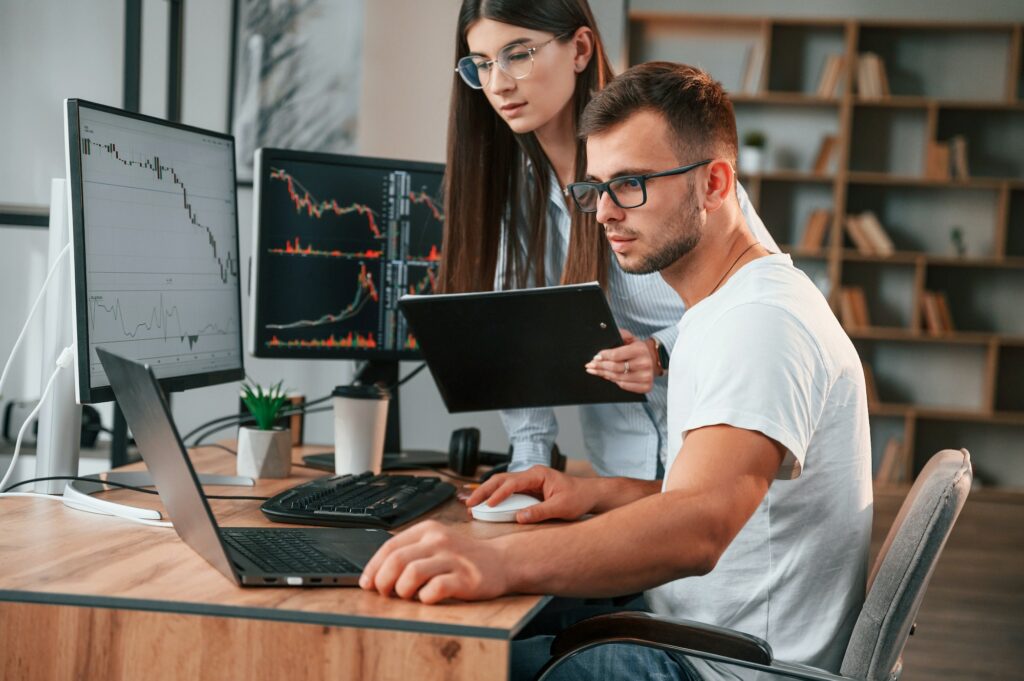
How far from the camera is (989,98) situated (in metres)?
5.73

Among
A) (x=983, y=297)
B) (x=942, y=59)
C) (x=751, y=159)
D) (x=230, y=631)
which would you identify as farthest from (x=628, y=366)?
(x=942, y=59)

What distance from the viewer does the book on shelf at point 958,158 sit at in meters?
5.51

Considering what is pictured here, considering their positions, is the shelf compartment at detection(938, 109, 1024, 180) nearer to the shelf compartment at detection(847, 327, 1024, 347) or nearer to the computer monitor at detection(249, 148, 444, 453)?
the shelf compartment at detection(847, 327, 1024, 347)

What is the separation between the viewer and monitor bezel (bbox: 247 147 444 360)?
1.90m

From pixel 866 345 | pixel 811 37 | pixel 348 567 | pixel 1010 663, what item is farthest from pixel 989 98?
pixel 348 567

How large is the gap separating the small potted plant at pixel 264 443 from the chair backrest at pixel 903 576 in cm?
94

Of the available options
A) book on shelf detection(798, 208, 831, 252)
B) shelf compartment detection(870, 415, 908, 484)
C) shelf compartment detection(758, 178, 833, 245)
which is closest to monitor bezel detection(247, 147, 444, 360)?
book on shelf detection(798, 208, 831, 252)

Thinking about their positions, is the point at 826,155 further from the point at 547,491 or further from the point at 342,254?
the point at 547,491

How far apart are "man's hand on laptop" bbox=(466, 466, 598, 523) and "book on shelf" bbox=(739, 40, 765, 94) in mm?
4559

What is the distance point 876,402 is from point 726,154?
471 cm

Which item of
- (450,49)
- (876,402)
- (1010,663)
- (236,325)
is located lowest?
(1010,663)

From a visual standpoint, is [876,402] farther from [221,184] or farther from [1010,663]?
[221,184]

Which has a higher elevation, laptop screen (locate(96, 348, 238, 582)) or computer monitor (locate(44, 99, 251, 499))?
computer monitor (locate(44, 99, 251, 499))

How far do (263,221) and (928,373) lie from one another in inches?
188
